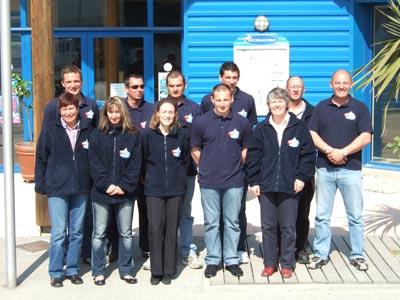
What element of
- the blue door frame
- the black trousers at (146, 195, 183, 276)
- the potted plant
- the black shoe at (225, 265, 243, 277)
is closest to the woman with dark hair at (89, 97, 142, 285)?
the black trousers at (146, 195, 183, 276)

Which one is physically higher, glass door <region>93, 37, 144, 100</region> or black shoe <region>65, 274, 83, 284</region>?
glass door <region>93, 37, 144, 100</region>

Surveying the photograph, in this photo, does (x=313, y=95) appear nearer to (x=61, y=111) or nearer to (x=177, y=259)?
(x=177, y=259)

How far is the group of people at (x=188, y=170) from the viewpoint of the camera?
5900 millimetres

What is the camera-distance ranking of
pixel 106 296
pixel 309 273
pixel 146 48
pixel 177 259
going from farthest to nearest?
1. pixel 146 48
2. pixel 177 259
3. pixel 309 273
4. pixel 106 296

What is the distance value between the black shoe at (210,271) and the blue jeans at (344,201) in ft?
3.17

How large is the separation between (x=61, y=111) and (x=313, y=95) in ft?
18.3

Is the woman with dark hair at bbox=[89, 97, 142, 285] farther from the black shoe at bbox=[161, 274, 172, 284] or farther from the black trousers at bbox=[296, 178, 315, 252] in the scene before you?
the black trousers at bbox=[296, 178, 315, 252]

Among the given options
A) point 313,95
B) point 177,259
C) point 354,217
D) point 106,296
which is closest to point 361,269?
point 354,217

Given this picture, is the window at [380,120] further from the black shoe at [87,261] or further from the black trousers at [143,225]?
the black shoe at [87,261]

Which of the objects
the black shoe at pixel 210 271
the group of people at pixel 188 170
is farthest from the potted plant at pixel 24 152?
the black shoe at pixel 210 271

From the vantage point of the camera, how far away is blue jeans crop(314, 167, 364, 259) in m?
6.25

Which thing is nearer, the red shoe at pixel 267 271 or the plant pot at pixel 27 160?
the red shoe at pixel 267 271

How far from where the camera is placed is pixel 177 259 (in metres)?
6.60

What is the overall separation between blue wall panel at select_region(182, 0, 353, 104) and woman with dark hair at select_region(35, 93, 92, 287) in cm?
486
